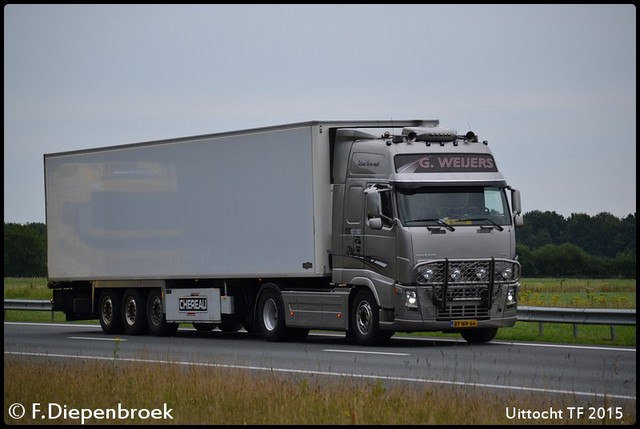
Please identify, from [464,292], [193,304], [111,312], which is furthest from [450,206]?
[111,312]

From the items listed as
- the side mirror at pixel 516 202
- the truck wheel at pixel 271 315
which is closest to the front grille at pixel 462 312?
the side mirror at pixel 516 202

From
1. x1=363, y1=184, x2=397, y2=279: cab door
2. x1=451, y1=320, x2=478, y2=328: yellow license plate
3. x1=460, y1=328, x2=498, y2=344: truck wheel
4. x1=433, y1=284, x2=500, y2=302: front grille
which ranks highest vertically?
x1=363, y1=184, x2=397, y2=279: cab door

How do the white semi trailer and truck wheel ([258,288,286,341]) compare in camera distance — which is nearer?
the white semi trailer

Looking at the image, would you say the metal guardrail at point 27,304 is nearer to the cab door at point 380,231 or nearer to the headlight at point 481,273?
the cab door at point 380,231

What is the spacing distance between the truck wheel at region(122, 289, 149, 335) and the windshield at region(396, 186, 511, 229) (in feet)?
28.3

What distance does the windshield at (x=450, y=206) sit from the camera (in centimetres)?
2362

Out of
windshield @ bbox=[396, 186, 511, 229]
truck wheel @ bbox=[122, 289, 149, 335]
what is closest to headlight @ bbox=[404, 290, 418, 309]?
windshield @ bbox=[396, 186, 511, 229]

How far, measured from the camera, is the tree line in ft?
306

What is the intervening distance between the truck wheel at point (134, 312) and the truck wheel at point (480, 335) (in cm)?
796

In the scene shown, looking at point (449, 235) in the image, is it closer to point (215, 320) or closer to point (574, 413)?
point (215, 320)

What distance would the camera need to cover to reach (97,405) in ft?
47.7

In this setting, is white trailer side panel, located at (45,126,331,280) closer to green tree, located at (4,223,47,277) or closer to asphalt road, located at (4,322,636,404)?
asphalt road, located at (4,322,636,404)

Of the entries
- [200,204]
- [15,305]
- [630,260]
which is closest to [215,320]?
[200,204]

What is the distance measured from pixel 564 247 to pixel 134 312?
67962 millimetres
